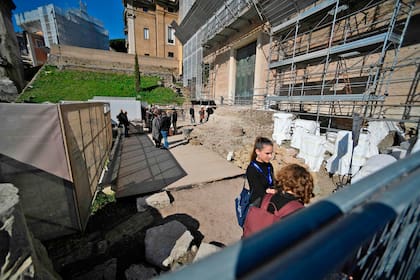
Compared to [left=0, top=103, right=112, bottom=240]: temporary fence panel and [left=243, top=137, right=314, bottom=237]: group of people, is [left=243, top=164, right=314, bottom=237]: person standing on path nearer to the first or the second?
[left=243, top=137, right=314, bottom=237]: group of people

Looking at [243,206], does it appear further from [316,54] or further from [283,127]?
[316,54]

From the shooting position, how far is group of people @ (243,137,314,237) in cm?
169

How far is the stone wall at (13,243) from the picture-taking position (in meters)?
1.36

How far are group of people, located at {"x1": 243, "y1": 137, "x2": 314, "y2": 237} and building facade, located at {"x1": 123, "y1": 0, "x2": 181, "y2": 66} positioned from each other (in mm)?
35450

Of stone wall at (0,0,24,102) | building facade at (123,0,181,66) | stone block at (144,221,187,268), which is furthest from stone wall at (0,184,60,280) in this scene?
building facade at (123,0,181,66)

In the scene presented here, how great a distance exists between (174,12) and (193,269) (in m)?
43.1

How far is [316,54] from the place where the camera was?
7.81m

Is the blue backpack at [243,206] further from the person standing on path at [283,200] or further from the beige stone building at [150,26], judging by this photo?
the beige stone building at [150,26]

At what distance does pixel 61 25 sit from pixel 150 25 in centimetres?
1609

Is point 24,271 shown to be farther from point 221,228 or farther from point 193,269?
point 221,228

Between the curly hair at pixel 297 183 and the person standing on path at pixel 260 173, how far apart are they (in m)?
0.32

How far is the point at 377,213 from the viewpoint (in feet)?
1.72

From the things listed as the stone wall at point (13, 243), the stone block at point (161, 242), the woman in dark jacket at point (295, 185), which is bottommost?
A: the stone block at point (161, 242)

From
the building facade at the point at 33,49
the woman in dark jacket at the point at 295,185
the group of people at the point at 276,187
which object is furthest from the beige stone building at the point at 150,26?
the woman in dark jacket at the point at 295,185
